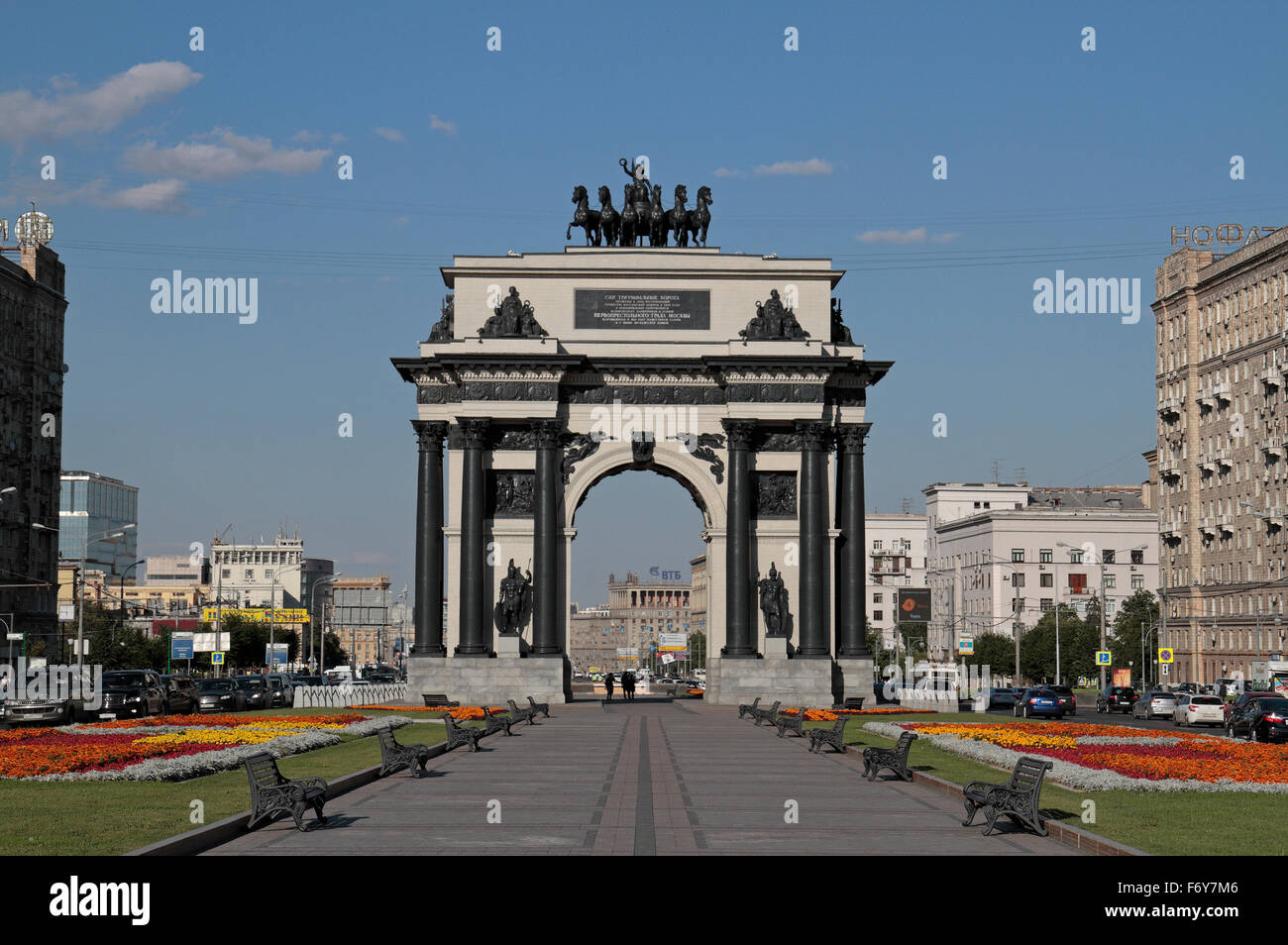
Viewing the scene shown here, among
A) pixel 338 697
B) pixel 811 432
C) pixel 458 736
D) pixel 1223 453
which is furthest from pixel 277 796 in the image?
pixel 1223 453

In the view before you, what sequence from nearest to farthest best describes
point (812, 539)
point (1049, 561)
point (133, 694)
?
point (133, 694), point (812, 539), point (1049, 561)

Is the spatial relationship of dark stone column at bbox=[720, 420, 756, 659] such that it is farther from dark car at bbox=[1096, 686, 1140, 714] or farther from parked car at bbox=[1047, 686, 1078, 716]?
dark car at bbox=[1096, 686, 1140, 714]

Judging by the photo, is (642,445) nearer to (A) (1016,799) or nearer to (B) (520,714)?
(B) (520,714)

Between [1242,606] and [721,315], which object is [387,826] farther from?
[1242,606]

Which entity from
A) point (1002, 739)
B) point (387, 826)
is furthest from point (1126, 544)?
point (387, 826)

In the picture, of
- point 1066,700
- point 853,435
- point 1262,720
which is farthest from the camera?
point 1066,700

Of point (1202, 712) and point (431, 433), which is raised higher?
point (431, 433)
